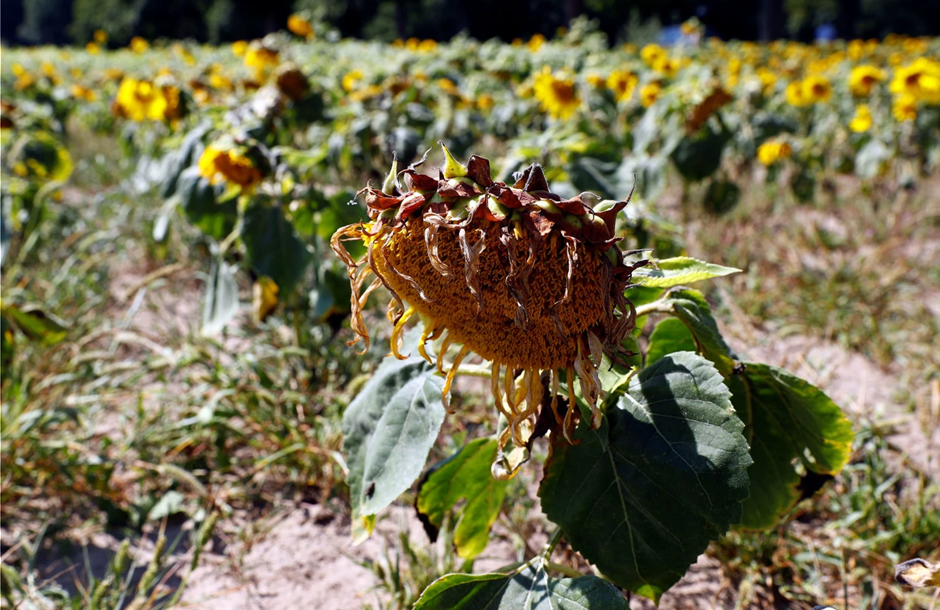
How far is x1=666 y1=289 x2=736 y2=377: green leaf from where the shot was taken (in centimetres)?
102

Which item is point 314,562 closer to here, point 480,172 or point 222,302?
point 222,302

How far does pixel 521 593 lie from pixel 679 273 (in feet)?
1.71

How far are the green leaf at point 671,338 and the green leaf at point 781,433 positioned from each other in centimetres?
9

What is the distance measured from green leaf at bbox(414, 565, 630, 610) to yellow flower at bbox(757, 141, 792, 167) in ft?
11.6

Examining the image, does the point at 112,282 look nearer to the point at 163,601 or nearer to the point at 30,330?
the point at 30,330

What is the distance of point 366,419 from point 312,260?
83cm

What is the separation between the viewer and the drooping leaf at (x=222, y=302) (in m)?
2.09

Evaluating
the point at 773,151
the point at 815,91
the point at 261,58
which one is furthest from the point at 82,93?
the point at 815,91

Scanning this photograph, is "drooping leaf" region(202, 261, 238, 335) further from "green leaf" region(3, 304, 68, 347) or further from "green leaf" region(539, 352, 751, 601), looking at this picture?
"green leaf" region(539, 352, 751, 601)

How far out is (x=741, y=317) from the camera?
252 cm

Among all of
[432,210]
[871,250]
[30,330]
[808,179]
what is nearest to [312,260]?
[30,330]

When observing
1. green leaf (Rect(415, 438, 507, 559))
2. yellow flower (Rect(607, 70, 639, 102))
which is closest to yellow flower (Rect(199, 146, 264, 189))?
green leaf (Rect(415, 438, 507, 559))

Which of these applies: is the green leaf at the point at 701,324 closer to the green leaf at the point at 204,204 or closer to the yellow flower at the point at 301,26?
the green leaf at the point at 204,204

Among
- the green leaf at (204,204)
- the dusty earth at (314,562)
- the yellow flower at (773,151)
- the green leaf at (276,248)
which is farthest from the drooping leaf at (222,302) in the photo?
the yellow flower at (773,151)
